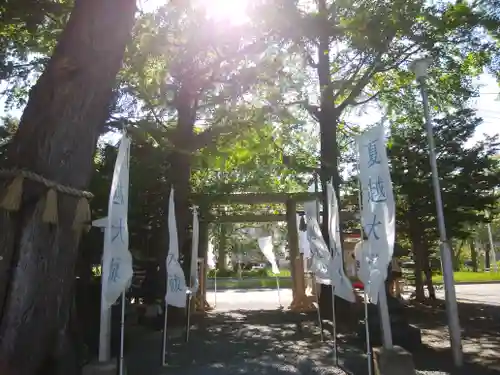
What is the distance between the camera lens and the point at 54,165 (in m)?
5.16

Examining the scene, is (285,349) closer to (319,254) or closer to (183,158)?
(319,254)

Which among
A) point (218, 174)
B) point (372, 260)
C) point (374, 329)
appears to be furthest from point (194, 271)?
point (218, 174)

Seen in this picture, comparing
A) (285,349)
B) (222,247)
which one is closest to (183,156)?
(285,349)

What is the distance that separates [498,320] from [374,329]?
514 cm

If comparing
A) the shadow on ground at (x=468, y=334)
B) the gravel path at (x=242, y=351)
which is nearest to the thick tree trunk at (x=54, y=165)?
the gravel path at (x=242, y=351)

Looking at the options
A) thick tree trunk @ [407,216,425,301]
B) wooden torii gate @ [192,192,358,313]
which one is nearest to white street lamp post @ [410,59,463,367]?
wooden torii gate @ [192,192,358,313]

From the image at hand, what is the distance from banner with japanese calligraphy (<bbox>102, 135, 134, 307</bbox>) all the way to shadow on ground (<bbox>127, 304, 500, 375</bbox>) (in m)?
2.46

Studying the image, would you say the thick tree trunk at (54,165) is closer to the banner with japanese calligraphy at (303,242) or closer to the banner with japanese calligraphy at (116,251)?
the banner with japanese calligraphy at (116,251)

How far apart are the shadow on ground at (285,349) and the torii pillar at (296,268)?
7.41 ft

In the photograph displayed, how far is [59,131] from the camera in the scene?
523 centimetres

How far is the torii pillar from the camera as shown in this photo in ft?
51.3

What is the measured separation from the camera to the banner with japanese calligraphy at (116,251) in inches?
200

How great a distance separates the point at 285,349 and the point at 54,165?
5.67 metres

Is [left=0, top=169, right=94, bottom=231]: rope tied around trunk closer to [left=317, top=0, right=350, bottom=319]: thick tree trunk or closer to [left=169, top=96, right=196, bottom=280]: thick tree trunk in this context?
[left=169, top=96, right=196, bottom=280]: thick tree trunk
